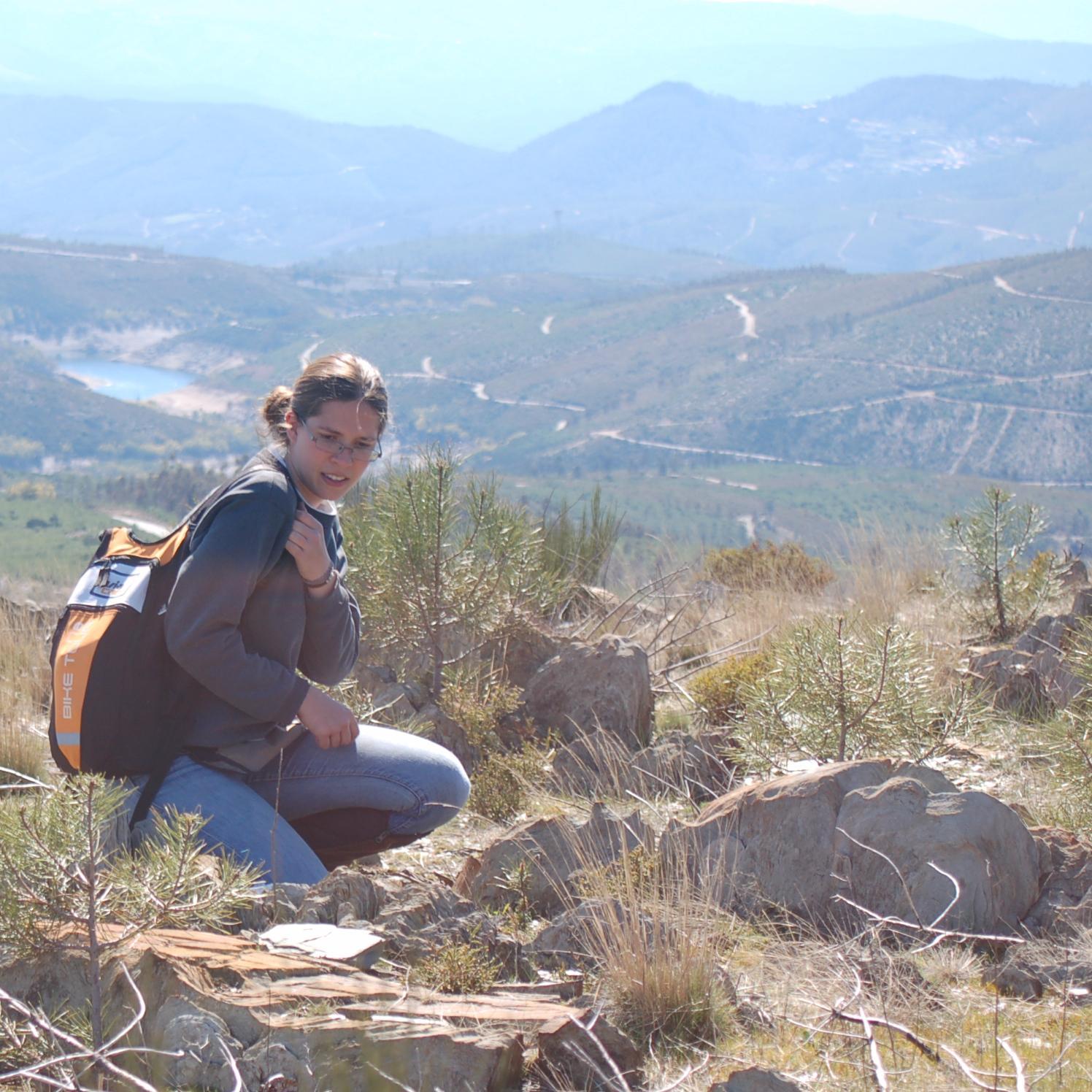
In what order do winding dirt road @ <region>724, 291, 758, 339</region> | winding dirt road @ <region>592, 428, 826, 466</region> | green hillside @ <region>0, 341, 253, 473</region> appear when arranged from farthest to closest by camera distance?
winding dirt road @ <region>724, 291, 758, 339</region>
green hillside @ <region>0, 341, 253, 473</region>
winding dirt road @ <region>592, 428, 826, 466</region>

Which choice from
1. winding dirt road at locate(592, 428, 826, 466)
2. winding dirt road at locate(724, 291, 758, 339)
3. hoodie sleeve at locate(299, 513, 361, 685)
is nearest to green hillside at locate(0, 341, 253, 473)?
winding dirt road at locate(592, 428, 826, 466)

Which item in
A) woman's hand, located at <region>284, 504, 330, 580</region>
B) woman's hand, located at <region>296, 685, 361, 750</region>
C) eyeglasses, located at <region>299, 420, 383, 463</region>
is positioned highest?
eyeglasses, located at <region>299, 420, 383, 463</region>

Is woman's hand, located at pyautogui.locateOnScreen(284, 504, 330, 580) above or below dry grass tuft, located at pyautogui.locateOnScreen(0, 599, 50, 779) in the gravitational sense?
above

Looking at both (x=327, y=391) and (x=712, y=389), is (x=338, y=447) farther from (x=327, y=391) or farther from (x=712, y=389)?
(x=712, y=389)

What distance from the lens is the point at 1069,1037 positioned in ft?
7.62

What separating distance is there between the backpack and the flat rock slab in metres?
0.55

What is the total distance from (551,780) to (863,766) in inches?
52.6

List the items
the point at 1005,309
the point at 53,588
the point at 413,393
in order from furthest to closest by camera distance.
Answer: the point at 413,393 → the point at 1005,309 → the point at 53,588

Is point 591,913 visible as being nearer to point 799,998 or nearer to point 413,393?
point 799,998

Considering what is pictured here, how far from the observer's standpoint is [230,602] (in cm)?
278

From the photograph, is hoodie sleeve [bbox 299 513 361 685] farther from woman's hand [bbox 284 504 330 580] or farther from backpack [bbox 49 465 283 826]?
backpack [bbox 49 465 283 826]

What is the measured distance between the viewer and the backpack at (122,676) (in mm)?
2779

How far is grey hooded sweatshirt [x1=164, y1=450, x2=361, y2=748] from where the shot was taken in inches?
109

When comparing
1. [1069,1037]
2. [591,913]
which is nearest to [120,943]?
[591,913]
